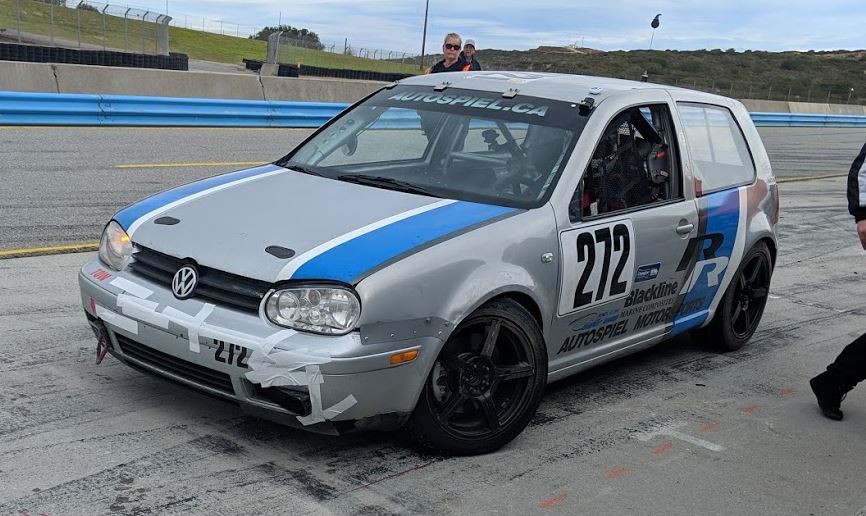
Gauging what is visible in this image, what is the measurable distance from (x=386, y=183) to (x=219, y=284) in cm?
121

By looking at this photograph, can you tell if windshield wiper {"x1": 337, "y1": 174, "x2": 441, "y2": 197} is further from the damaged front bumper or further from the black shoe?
the black shoe

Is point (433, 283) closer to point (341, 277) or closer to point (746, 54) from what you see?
point (341, 277)

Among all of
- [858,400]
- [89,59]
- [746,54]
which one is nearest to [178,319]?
[858,400]

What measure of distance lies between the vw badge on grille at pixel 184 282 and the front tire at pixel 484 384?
101 cm

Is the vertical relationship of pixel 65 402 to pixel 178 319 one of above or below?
below

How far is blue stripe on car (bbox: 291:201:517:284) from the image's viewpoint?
3.83m

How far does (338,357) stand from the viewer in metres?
3.71

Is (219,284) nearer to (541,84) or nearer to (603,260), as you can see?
(603,260)

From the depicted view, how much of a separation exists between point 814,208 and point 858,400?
27.2 feet

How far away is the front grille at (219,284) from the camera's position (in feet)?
12.7

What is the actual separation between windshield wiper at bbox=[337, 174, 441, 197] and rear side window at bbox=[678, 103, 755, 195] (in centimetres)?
176

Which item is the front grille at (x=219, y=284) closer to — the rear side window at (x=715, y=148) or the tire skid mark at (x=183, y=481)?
the tire skid mark at (x=183, y=481)

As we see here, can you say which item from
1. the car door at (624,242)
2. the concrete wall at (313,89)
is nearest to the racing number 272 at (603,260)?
the car door at (624,242)

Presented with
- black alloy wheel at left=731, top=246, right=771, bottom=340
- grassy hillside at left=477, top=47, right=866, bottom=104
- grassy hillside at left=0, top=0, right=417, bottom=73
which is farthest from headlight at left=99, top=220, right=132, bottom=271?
grassy hillside at left=477, top=47, right=866, bottom=104
